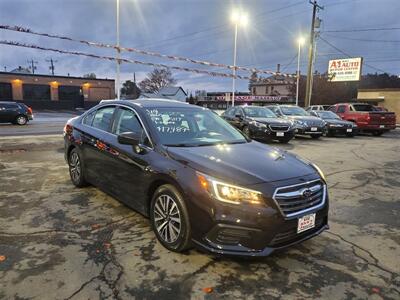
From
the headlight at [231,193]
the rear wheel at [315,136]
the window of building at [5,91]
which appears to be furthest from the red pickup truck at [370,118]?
the window of building at [5,91]

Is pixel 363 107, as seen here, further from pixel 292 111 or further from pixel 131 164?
pixel 131 164

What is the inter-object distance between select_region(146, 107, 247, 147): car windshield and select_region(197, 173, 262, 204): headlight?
0.97 metres

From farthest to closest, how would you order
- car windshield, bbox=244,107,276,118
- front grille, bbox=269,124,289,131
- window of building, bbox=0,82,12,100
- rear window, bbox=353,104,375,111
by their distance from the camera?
window of building, bbox=0,82,12,100 → rear window, bbox=353,104,375,111 → car windshield, bbox=244,107,276,118 → front grille, bbox=269,124,289,131

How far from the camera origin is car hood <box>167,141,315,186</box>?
3.35m

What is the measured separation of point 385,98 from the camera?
3347 cm

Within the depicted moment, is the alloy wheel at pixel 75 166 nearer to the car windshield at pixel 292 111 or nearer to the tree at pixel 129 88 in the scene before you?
the car windshield at pixel 292 111

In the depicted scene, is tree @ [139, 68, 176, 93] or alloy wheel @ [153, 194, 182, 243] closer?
alloy wheel @ [153, 194, 182, 243]

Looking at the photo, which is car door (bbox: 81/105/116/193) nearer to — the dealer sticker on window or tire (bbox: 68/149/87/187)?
tire (bbox: 68/149/87/187)

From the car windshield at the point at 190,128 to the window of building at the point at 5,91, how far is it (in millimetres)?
48673

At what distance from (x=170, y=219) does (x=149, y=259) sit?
0.45m

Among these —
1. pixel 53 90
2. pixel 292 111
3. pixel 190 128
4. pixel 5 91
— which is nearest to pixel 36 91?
pixel 53 90

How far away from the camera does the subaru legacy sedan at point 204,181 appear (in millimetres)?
3189

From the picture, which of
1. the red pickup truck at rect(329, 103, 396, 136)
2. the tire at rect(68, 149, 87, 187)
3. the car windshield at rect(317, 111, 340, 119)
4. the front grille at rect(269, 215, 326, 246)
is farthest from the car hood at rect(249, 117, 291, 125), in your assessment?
the front grille at rect(269, 215, 326, 246)

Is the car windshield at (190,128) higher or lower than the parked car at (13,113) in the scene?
higher
